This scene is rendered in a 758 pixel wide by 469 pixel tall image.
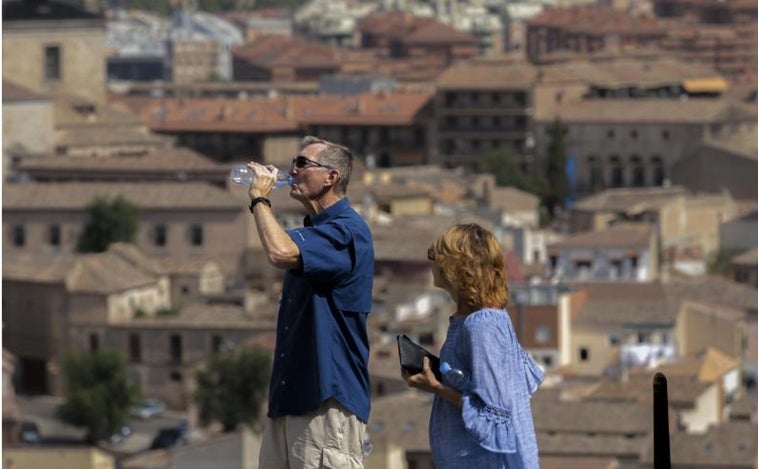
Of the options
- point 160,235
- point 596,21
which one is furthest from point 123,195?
point 596,21

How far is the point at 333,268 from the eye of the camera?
12.1ft

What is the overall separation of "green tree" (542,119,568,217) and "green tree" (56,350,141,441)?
1645 cm

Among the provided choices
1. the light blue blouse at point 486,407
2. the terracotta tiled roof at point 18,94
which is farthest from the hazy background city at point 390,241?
the light blue blouse at point 486,407

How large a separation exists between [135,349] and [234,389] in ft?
10.2

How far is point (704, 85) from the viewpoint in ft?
173

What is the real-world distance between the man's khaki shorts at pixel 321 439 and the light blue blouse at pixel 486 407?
193 millimetres

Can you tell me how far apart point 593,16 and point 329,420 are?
7585cm

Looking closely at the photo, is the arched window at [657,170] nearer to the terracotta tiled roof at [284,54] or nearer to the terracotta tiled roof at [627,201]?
the terracotta tiled roof at [627,201]

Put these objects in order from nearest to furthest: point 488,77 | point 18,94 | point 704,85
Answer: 1. point 18,94
2. point 488,77
3. point 704,85

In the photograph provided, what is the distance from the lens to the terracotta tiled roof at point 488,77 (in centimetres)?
4884

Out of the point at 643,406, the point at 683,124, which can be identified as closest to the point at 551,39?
the point at 683,124

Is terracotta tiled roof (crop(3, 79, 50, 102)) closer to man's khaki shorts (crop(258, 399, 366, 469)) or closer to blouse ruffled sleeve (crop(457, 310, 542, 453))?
man's khaki shorts (crop(258, 399, 366, 469))

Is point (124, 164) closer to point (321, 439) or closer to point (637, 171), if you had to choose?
point (637, 171)

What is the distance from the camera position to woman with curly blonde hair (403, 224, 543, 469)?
349cm
